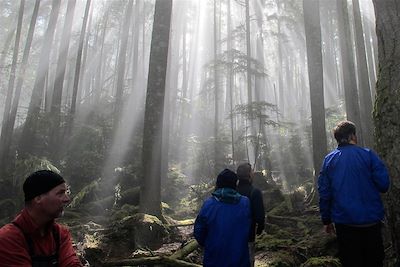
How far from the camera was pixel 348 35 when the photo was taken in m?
14.7

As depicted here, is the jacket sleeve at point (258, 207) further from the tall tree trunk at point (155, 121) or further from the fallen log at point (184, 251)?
the tall tree trunk at point (155, 121)

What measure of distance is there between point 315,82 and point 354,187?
7795mm

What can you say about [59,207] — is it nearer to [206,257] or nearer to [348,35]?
[206,257]

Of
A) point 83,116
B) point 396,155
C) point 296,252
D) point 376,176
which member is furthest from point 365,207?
point 83,116

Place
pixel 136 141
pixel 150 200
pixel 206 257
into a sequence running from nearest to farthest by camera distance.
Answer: pixel 206 257, pixel 150 200, pixel 136 141

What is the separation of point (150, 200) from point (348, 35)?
10899 mm

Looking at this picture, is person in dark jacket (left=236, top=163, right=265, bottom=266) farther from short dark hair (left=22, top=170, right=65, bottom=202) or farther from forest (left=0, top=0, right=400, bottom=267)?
short dark hair (left=22, top=170, right=65, bottom=202)

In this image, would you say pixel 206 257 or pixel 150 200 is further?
pixel 150 200

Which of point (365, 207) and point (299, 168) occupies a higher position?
point (299, 168)

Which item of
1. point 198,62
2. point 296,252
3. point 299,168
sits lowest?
point 296,252

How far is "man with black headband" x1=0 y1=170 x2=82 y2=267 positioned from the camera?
90.8 inches

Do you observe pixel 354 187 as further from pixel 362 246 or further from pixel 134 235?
pixel 134 235

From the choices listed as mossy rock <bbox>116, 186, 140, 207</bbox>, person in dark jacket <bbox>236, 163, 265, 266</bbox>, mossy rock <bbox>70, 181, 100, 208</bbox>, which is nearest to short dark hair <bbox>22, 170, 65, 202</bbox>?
person in dark jacket <bbox>236, 163, 265, 266</bbox>

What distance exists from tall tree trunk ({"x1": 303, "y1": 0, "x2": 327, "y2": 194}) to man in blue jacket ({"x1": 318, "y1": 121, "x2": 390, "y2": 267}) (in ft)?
21.2
